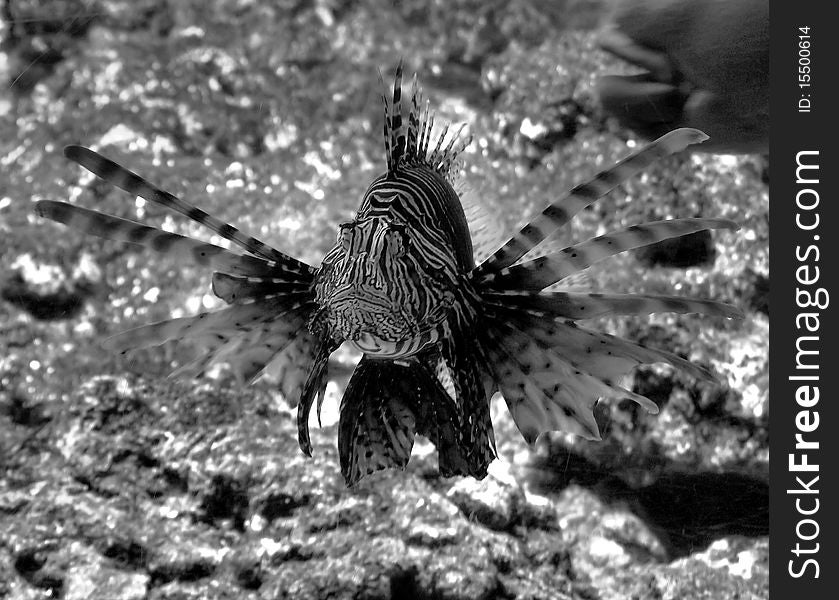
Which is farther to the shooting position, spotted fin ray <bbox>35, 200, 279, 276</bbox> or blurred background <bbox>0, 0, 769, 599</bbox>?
blurred background <bbox>0, 0, 769, 599</bbox>

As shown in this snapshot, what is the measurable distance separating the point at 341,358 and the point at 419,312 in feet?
4.27

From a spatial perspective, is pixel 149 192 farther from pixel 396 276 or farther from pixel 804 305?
pixel 804 305

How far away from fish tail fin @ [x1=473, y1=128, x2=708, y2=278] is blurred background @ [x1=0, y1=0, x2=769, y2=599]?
2.50 feet

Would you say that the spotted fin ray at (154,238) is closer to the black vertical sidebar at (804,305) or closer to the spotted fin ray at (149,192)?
the spotted fin ray at (149,192)

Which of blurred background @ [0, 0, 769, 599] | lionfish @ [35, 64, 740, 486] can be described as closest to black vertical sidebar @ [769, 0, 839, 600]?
blurred background @ [0, 0, 769, 599]

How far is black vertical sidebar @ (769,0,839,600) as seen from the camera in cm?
194

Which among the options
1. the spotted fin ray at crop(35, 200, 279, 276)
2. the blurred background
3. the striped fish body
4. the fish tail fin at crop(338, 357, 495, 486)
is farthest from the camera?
the blurred background

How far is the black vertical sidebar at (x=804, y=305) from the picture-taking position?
194cm

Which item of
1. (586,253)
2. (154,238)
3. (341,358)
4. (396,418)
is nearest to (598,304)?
(586,253)

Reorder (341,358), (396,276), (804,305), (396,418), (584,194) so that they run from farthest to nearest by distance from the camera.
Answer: (341,358), (804,305), (396,418), (584,194), (396,276)

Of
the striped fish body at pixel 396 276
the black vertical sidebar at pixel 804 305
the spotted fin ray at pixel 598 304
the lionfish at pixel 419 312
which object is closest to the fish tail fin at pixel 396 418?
the lionfish at pixel 419 312

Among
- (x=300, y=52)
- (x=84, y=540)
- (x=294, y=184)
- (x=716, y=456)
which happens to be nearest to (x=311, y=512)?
(x=84, y=540)

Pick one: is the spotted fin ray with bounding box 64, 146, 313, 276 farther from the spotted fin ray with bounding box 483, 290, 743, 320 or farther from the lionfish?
the spotted fin ray with bounding box 483, 290, 743, 320

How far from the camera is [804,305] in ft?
6.71
